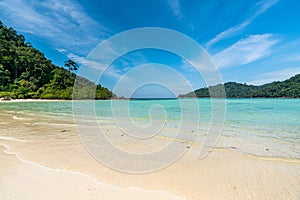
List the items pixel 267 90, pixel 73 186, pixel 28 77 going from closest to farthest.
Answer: pixel 73 186, pixel 28 77, pixel 267 90

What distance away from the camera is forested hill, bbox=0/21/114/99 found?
53.9 meters

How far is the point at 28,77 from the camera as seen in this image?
62.9m

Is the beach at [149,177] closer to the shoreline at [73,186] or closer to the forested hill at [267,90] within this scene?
the shoreline at [73,186]

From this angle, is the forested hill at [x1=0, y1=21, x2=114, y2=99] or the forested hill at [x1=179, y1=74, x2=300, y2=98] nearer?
the forested hill at [x1=0, y1=21, x2=114, y2=99]

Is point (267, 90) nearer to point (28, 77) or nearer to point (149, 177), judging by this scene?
point (149, 177)

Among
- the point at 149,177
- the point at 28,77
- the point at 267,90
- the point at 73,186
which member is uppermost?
the point at 28,77

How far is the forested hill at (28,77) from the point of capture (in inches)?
2124

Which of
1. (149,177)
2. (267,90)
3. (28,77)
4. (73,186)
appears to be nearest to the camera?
(73,186)

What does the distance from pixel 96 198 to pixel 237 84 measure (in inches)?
5791

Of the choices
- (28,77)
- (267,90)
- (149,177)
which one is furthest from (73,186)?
(267,90)

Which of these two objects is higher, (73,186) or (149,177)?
(73,186)

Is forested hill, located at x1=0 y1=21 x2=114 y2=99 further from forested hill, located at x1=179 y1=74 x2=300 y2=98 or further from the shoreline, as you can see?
forested hill, located at x1=179 y1=74 x2=300 y2=98

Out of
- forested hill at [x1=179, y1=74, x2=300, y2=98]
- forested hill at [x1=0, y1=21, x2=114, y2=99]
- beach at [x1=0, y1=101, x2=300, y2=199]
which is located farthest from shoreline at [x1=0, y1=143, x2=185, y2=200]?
forested hill at [x1=179, y1=74, x2=300, y2=98]

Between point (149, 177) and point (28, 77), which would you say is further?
point (28, 77)
